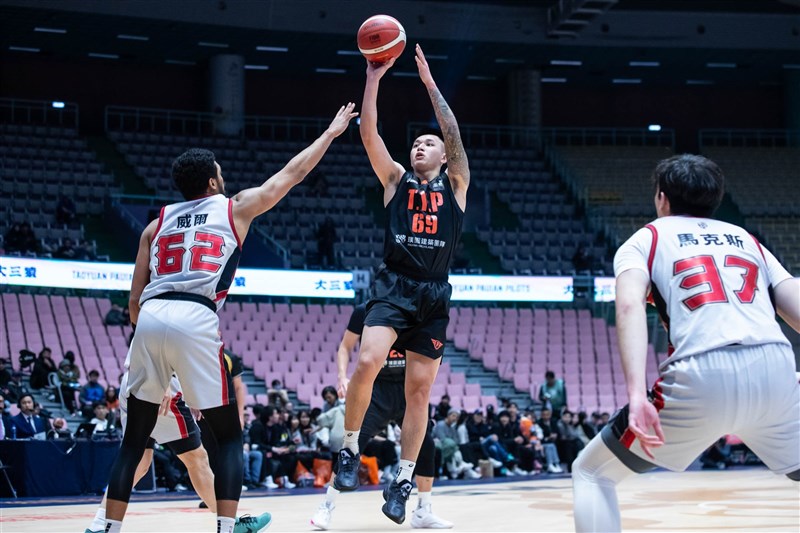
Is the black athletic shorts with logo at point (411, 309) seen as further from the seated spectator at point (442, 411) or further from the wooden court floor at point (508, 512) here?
the seated spectator at point (442, 411)

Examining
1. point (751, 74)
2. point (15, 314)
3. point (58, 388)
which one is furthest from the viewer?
point (751, 74)

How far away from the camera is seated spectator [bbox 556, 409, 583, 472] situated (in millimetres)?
17969

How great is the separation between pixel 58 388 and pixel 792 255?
1975 cm

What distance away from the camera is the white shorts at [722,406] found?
345 centimetres

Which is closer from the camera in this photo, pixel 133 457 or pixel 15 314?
pixel 133 457

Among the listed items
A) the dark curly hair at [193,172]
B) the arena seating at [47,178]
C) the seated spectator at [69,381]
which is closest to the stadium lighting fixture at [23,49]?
the arena seating at [47,178]

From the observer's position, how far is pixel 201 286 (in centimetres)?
495

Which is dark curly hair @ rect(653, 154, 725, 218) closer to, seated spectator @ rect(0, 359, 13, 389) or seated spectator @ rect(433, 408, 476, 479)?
seated spectator @ rect(433, 408, 476, 479)

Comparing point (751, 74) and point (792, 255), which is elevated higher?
point (751, 74)

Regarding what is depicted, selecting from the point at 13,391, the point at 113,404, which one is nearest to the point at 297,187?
the point at 13,391

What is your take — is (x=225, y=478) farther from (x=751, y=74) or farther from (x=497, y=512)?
(x=751, y=74)

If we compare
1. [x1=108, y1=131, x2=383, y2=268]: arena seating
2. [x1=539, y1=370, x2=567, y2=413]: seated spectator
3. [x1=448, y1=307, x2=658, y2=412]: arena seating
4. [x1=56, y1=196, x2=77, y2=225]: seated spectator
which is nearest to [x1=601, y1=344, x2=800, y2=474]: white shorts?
[x1=539, y1=370, x2=567, y2=413]: seated spectator

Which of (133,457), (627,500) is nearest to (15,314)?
(627,500)

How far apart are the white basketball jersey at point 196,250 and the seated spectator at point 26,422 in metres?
9.12
